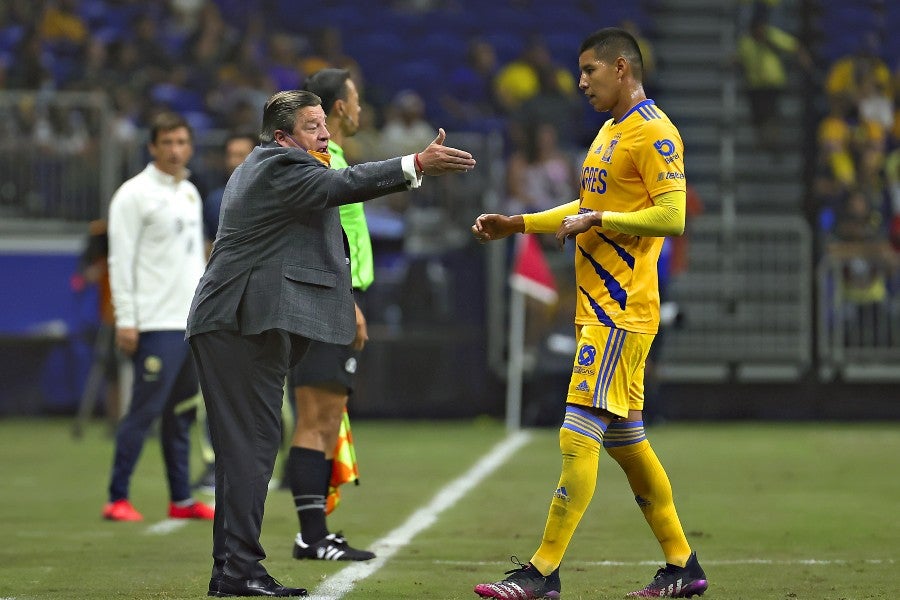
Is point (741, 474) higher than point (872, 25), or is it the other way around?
point (872, 25)

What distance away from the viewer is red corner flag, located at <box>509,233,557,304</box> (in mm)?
16641

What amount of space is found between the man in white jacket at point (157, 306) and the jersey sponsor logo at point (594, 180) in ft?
11.8

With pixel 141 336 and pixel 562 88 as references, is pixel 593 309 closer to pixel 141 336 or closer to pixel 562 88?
pixel 141 336

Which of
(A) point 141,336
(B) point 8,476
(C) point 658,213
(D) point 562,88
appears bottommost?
(B) point 8,476

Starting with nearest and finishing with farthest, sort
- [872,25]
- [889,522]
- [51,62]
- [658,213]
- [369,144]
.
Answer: [658,213] < [889,522] < [369,144] < [51,62] < [872,25]

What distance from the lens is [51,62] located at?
2009 centimetres

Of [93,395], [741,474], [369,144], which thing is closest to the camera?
[741,474]

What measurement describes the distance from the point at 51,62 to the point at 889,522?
45.3 ft

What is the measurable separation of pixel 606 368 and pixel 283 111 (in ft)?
5.25

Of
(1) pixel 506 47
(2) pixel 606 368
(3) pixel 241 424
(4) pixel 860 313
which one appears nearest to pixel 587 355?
(2) pixel 606 368

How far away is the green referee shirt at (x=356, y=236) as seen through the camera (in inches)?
300

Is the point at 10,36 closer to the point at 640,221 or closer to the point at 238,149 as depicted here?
the point at 238,149

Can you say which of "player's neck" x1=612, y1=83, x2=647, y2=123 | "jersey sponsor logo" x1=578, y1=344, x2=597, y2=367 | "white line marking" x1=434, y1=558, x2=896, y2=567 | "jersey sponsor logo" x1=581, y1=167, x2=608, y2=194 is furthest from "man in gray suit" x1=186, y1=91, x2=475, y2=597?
"white line marking" x1=434, y1=558, x2=896, y2=567

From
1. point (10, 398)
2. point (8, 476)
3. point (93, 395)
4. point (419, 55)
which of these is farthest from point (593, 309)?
point (419, 55)
